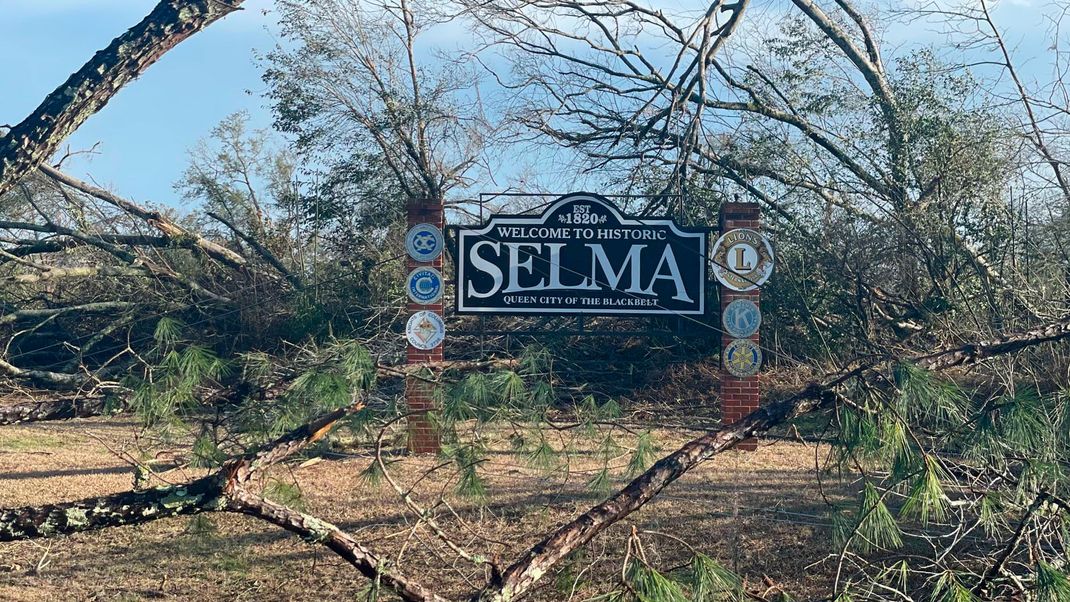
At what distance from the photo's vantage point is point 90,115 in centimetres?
435

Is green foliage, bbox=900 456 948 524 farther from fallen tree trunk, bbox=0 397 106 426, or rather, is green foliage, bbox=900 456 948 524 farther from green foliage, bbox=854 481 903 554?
fallen tree trunk, bbox=0 397 106 426

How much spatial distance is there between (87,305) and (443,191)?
4.99 m

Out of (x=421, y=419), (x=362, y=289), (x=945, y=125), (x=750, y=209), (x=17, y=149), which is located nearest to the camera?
(x=17, y=149)

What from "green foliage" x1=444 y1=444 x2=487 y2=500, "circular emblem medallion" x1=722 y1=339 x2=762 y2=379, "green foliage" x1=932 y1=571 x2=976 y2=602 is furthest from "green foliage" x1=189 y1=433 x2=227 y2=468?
"circular emblem medallion" x1=722 y1=339 x2=762 y2=379

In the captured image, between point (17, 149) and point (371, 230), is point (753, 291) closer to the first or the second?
point (371, 230)

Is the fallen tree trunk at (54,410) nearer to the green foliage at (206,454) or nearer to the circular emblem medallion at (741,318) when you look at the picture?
the green foliage at (206,454)

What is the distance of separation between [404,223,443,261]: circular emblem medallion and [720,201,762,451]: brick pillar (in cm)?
287

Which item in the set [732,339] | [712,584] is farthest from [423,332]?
[712,584]

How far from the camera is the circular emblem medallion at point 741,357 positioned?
32.3 ft

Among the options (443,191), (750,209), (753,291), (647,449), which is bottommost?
(647,449)

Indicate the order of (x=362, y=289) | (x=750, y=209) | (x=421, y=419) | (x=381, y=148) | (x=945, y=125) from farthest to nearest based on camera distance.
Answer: (x=381, y=148) → (x=362, y=289) → (x=945, y=125) → (x=750, y=209) → (x=421, y=419)

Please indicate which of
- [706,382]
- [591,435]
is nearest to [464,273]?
[706,382]

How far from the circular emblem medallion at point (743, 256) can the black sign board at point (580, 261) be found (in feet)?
0.65

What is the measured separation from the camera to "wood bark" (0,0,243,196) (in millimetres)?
4219
